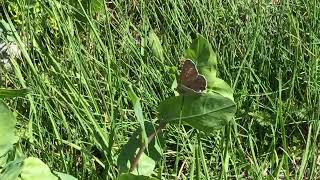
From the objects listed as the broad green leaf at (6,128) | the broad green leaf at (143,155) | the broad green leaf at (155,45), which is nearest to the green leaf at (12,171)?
the broad green leaf at (6,128)

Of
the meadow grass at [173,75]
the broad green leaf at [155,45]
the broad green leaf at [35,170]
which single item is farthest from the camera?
the broad green leaf at [155,45]

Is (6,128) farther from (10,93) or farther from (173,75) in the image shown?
(173,75)

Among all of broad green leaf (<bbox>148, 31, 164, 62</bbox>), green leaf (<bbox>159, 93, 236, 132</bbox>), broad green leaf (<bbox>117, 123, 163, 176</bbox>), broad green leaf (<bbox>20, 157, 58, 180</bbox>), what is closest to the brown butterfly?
green leaf (<bbox>159, 93, 236, 132</bbox>)

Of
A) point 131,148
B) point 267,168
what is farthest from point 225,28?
point 131,148

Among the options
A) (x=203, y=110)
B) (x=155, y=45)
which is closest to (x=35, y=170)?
(x=203, y=110)

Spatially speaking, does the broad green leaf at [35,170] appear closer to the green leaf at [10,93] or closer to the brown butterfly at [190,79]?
the green leaf at [10,93]
